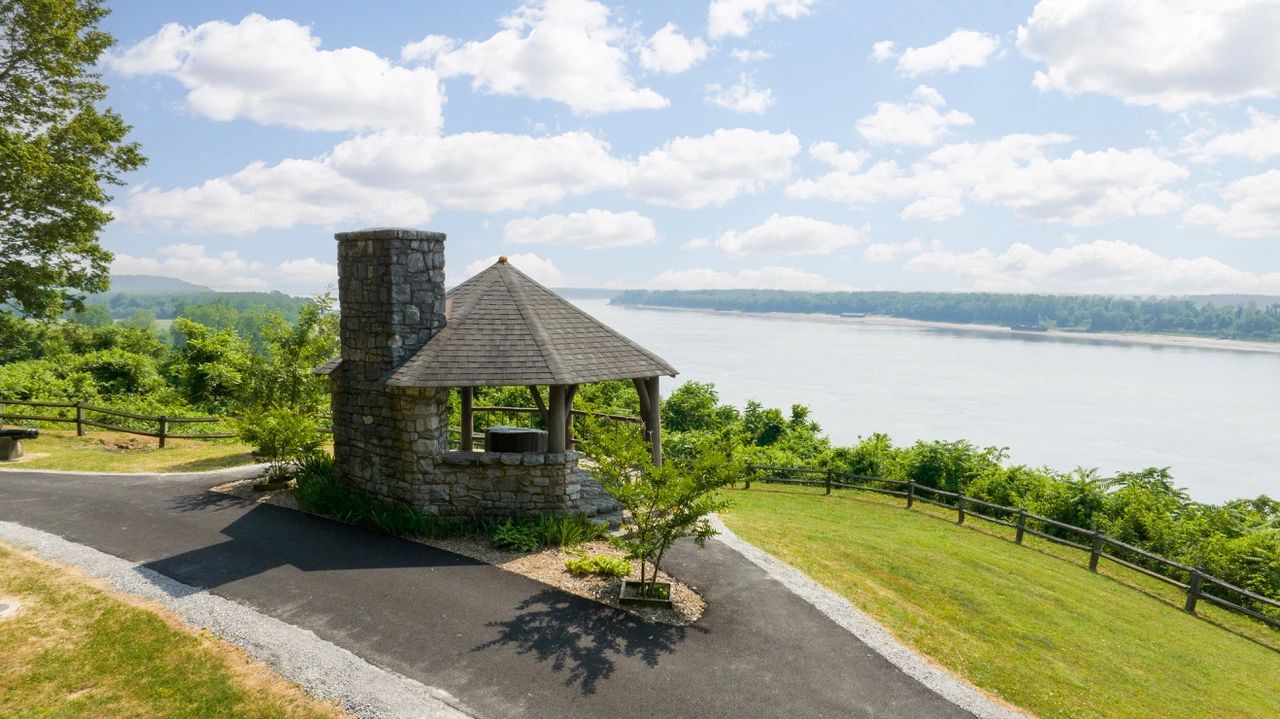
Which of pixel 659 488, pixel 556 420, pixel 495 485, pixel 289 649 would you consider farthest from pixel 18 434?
pixel 659 488

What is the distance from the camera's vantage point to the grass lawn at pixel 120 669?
6.70 meters

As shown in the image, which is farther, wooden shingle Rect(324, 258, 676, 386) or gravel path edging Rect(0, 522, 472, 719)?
wooden shingle Rect(324, 258, 676, 386)

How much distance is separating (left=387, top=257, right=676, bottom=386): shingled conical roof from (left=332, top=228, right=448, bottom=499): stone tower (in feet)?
1.63

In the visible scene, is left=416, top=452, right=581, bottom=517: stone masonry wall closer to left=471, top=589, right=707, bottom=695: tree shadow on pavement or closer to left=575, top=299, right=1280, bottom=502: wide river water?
left=471, top=589, right=707, bottom=695: tree shadow on pavement

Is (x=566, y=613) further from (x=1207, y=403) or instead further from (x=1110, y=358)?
(x=1110, y=358)

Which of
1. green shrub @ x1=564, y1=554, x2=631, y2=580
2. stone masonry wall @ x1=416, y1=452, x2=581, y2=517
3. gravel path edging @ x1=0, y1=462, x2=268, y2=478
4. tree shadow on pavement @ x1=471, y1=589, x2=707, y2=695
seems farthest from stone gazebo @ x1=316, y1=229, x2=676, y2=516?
gravel path edging @ x1=0, y1=462, x2=268, y2=478

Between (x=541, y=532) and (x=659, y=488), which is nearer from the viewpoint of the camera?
(x=659, y=488)

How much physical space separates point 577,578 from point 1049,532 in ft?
50.3

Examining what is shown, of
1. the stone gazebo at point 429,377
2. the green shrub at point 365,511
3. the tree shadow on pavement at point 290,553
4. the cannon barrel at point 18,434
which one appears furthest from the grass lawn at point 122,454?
the stone gazebo at point 429,377

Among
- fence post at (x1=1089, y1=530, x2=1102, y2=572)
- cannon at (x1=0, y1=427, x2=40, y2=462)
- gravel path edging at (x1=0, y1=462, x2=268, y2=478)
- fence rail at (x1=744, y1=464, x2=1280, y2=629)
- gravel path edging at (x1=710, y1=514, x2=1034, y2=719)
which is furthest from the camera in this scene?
cannon at (x1=0, y1=427, x2=40, y2=462)

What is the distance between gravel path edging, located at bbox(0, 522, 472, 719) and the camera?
6.88 metres

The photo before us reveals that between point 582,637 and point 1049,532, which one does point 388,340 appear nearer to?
point 582,637

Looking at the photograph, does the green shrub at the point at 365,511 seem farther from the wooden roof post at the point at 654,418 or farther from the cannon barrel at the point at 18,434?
the cannon barrel at the point at 18,434

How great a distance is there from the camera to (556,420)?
12.1 meters
